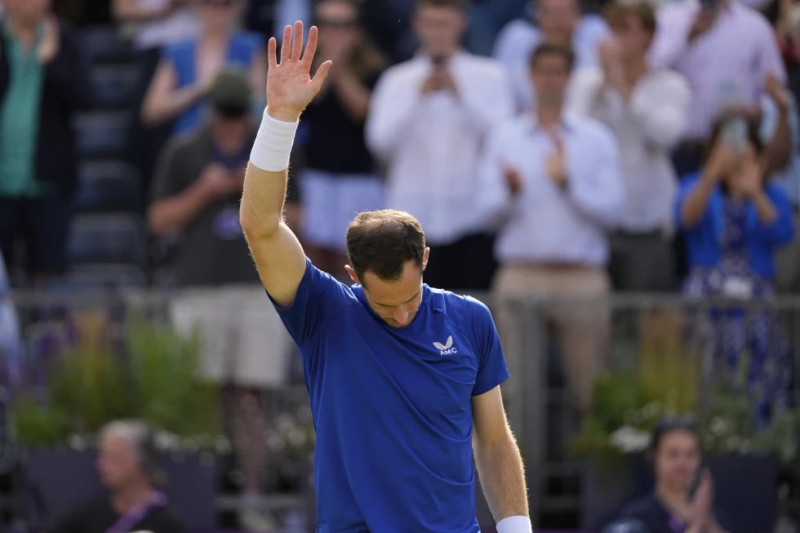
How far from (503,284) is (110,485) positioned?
2666 millimetres

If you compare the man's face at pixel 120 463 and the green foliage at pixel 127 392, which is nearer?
the man's face at pixel 120 463

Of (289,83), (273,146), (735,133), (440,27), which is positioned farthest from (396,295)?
(440,27)

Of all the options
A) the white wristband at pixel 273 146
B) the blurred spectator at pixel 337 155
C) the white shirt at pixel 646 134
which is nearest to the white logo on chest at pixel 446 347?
the white wristband at pixel 273 146

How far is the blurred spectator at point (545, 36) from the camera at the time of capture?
36.9ft

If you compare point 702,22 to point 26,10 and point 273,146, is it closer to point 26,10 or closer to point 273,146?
point 26,10

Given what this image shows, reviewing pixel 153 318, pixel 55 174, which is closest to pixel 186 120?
pixel 55 174

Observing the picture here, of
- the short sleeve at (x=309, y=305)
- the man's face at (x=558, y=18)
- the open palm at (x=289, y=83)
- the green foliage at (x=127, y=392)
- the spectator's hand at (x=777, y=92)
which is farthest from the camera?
the man's face at (x=558, y=18)

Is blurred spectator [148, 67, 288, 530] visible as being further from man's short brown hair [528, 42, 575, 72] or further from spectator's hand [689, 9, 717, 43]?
spectator's hand [689, 9, 717, 43]

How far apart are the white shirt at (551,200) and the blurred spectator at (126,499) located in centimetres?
255

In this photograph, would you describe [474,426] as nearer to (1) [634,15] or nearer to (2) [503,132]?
(2) [503,132]

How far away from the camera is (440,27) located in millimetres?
10688

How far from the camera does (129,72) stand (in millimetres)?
13570

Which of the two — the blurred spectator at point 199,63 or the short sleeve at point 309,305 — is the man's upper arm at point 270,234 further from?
the blurred spectator at point 199,63

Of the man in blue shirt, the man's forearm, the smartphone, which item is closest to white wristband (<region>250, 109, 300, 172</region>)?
the man in blue shirt
